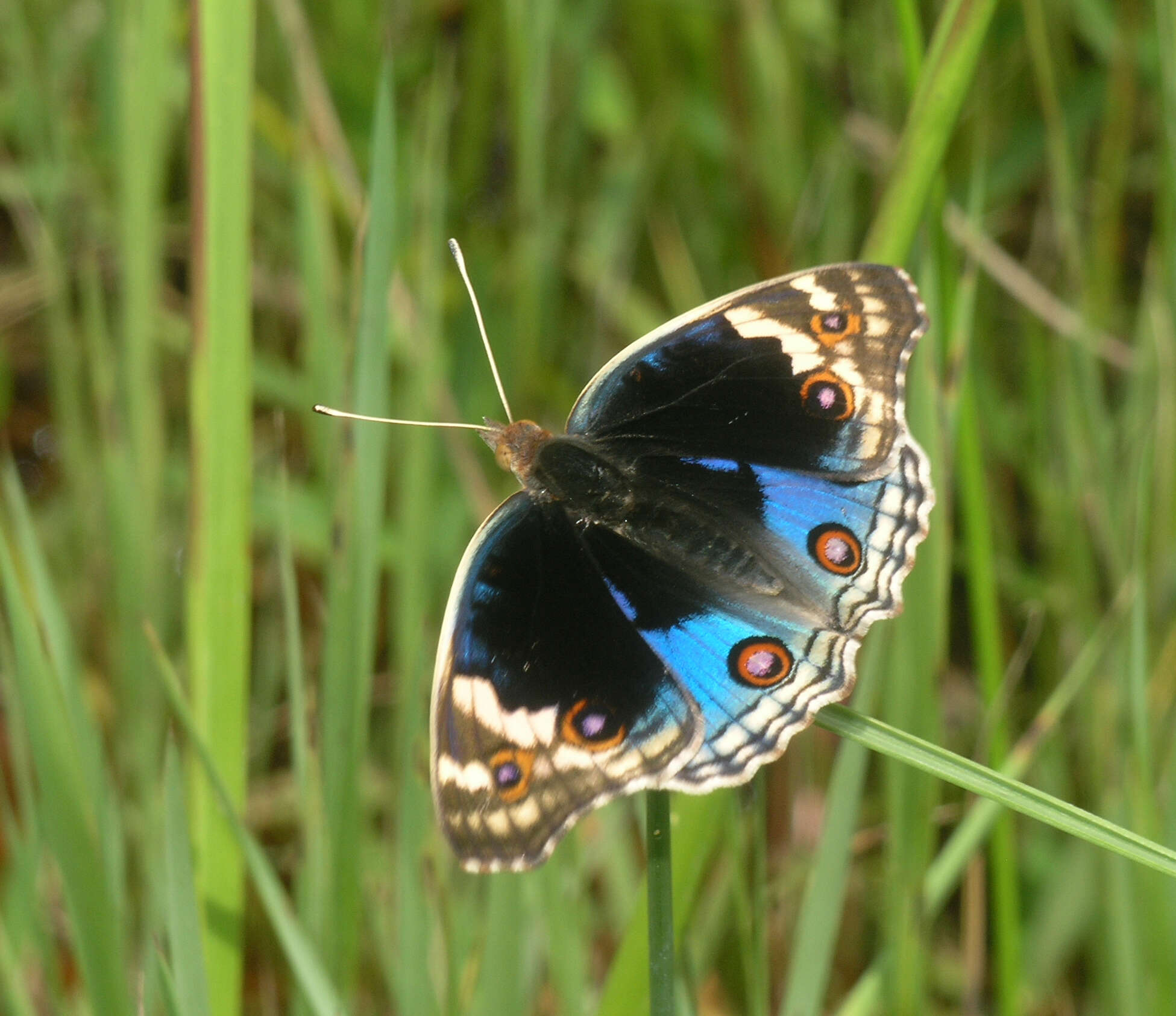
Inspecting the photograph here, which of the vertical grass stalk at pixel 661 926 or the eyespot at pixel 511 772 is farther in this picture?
the eyespot at pixel 511 772

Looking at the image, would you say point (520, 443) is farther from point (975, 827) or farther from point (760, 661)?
point (975, 827)

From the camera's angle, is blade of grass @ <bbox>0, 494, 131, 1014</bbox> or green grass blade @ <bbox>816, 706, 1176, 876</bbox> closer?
green grass blade @ <bbox>816, 706, 1176, 876</bbox>

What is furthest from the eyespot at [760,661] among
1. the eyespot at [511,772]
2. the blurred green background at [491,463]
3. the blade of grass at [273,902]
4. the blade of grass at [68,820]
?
the blade of grass at [68,820]

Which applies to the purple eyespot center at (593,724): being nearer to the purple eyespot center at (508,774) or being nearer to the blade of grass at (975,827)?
the purple eyespot center at (508,774)

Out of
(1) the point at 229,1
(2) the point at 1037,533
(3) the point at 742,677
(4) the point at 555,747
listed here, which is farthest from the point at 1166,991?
(1) the point at 229,1

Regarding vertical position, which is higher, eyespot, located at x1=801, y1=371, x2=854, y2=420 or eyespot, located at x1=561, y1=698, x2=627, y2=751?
eyespot, located at x1=801, y1=371, x2=854, y2=420

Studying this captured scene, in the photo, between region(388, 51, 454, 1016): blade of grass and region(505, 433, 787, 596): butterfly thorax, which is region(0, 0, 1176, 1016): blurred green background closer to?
region(388, 51, 454, 1016): blade of grass

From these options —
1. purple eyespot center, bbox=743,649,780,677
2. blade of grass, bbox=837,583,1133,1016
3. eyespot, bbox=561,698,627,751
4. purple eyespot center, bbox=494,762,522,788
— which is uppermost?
purple eyespot center, bbox=743,649,780,677

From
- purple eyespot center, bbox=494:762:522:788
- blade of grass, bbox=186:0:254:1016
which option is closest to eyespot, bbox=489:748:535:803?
purple eyespot center, bbox=494:762:522:788
